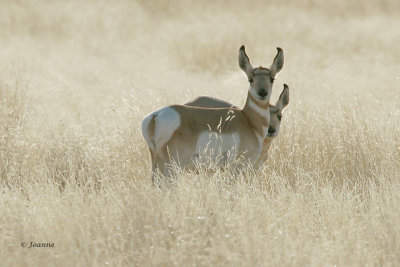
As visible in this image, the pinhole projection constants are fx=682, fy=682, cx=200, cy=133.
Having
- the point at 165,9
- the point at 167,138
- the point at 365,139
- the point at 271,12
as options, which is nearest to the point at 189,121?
the point at 167,138

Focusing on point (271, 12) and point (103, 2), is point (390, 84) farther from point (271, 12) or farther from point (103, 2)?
point (103, 2)

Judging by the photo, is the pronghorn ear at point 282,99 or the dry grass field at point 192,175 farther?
the pronghorn ear at point 282,99

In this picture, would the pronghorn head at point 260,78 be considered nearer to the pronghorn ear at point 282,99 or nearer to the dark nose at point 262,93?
the dark nose at point 262,93

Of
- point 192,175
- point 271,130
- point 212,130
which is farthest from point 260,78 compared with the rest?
point 192,175

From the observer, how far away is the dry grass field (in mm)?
4316

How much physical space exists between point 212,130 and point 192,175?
0.80 m

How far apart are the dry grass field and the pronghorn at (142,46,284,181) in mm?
194

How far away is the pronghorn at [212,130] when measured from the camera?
484 centimetres

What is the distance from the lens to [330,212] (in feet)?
16.4

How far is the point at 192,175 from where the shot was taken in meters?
5.62

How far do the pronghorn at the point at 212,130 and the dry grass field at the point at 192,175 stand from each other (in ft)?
0.64

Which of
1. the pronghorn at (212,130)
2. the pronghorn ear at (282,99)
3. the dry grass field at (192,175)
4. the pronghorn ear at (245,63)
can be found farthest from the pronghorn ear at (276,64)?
the dry grass field at (192,175)

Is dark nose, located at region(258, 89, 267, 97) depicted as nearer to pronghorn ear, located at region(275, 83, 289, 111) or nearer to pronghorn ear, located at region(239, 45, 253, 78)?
pronghorn ear, located at region(239, 45, 253, 78)

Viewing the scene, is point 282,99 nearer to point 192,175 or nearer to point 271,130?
point 271,130
